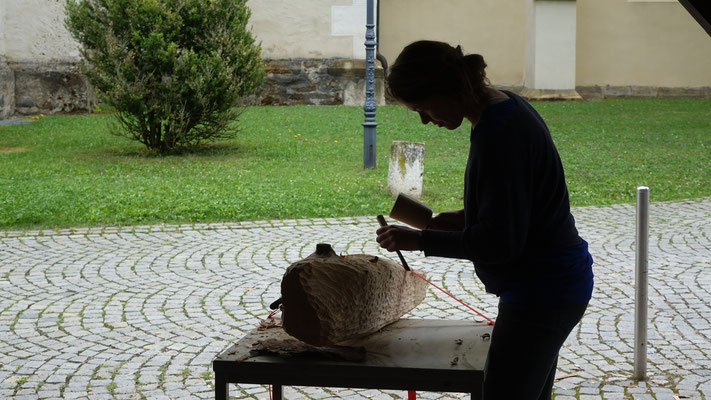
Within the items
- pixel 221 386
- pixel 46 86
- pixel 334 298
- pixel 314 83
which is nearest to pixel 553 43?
pixel 314 83

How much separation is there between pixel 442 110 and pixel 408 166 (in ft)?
26.4

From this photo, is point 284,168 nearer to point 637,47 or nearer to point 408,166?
point 408,166

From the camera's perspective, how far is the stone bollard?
34.7ft

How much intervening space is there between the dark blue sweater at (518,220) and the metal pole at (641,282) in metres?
2.21

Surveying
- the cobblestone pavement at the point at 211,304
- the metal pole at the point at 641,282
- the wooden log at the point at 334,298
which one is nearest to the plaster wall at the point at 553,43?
the cobblestone pavement at the point at 211,304

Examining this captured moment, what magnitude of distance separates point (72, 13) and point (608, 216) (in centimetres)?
955

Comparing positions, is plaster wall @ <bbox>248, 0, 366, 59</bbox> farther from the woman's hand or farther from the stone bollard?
the woman's hand

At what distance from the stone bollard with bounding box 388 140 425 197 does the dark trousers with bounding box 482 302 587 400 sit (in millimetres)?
7938

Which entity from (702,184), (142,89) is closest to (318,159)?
(142,89)

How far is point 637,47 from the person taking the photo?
2558 centimetres

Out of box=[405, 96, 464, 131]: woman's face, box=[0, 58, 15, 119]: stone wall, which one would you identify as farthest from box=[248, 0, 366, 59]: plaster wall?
box=[405, 96, 464, 131]: woman's face

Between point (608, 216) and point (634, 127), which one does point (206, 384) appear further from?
point (634, 127)

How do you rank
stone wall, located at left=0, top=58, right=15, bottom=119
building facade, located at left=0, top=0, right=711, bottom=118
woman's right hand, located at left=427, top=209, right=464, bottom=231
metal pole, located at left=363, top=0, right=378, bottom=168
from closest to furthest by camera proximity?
woman's right hand, located at left=427, top=209, right=464, bottom=231 → metal pole, located at left=363, top=0, right=378, bottom=168 → stone wall, located at left=0, top=58, right=15, bottom=119 → building facade, located at left=0, top=0, right=711, bottom=118

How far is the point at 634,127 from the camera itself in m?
18.6
